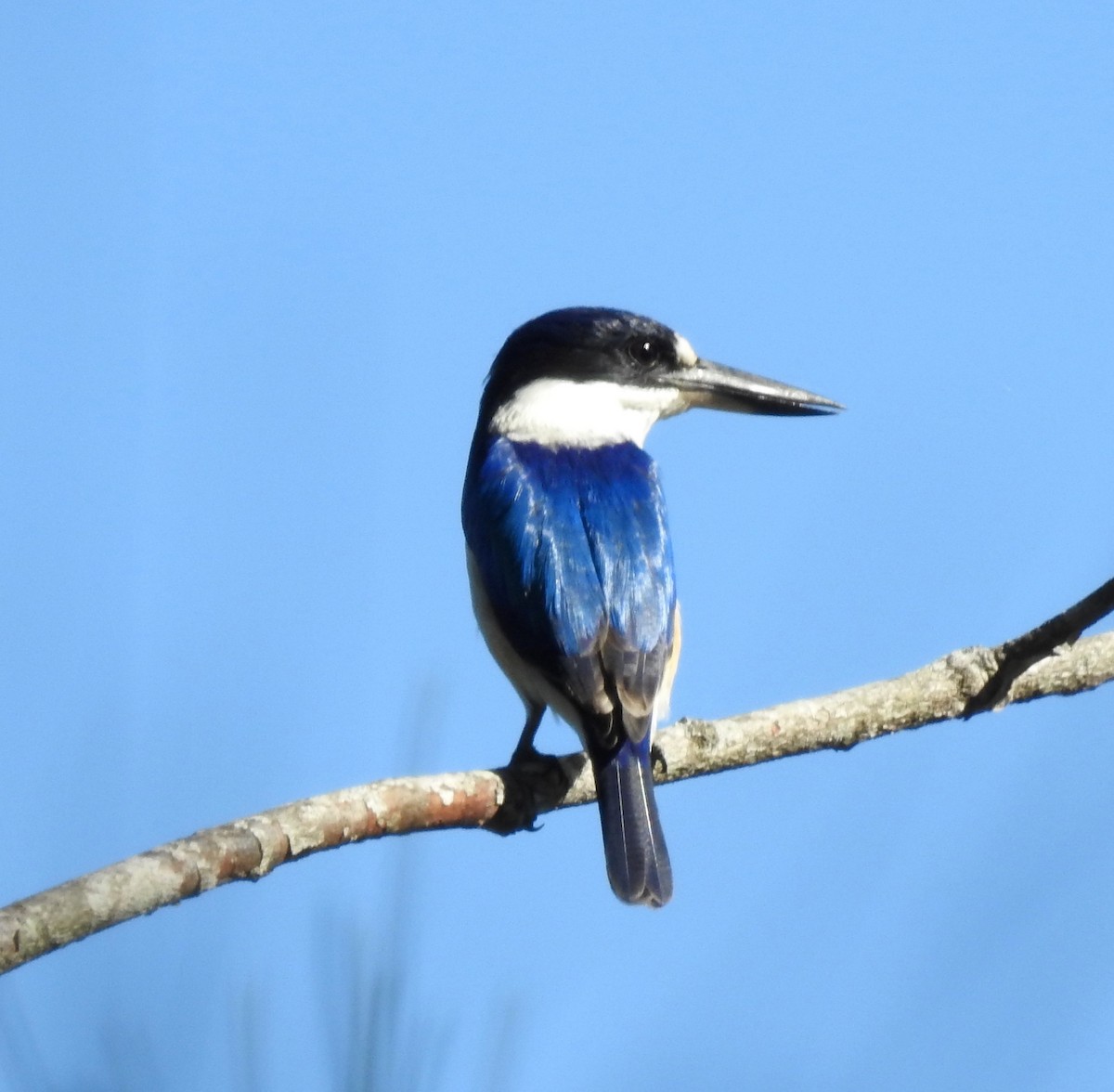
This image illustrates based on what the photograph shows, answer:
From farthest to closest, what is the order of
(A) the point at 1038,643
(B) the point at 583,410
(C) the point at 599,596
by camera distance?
(B) the point at 583,410
(C) the point at 599,596
(A) the point at 1038,643

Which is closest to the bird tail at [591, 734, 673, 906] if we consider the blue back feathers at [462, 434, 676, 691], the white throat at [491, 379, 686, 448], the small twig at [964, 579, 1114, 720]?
the blue back feathers at [462, 434, 676, 691]

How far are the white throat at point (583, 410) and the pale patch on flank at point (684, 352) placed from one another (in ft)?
0.28

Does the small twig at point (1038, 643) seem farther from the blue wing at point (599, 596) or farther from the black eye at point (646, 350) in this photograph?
the black eye at point (646, 350)

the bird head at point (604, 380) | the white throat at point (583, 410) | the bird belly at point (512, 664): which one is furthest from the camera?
the bird head at point (604, 380)

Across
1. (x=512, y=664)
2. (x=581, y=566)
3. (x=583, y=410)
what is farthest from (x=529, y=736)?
(x=583, y=410)

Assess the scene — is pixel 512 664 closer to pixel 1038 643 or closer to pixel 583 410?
pixel 583 410

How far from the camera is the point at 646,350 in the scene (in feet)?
14.6

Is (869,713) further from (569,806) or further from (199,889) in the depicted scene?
(199,889)

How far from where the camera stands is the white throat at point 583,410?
425 centimetres

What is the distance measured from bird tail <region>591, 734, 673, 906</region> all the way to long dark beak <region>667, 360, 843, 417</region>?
5.04 ft

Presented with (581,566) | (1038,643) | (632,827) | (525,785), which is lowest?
(632,827)

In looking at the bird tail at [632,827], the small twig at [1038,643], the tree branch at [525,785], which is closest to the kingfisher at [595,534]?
the bird tail at [632,827]

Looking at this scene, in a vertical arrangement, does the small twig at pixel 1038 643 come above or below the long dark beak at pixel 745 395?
below

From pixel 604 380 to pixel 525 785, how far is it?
154cm
